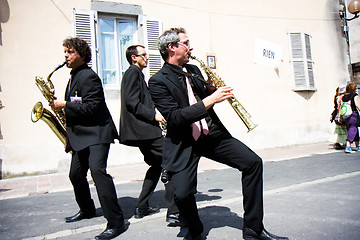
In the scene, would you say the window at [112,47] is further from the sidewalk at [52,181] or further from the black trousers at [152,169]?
the black trousers at [152,169]

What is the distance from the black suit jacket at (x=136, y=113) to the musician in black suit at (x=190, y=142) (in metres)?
0.90

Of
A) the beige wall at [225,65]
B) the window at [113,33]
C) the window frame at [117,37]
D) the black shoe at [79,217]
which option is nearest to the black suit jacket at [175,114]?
the black shoe at [79,217]

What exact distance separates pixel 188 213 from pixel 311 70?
9.98 m

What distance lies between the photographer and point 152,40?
28.9 ft

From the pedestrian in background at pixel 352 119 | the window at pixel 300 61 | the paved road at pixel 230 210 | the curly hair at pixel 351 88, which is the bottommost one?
the paved road at pixel 230 210

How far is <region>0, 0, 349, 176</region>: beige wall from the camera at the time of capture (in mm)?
7359

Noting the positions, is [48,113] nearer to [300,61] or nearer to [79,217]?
[79,217]

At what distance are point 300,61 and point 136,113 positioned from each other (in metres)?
8.83

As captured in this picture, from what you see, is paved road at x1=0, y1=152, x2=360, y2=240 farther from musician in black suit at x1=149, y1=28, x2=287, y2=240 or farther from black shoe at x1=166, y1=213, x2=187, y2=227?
musician in black suit at x1=149, y1=28, x2=287, y2=240

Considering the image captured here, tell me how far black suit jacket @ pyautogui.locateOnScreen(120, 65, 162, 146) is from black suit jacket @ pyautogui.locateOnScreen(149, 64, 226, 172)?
2.93 ft

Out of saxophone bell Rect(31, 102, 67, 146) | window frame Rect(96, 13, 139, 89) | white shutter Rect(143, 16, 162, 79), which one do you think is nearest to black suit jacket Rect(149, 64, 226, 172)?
saxophone bell Rect(31, 102, 67, 146)

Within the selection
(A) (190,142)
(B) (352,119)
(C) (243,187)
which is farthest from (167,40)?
(B) (352,119)

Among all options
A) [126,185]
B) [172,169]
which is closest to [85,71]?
[172,169]

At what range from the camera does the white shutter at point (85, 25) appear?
26.0ft
